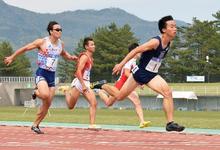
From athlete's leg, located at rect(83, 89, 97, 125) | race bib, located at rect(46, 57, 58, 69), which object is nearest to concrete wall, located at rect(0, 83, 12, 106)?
athlete's leg, located at rect(83, 89, 97, 125)

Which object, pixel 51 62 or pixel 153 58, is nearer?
pixel 153 58

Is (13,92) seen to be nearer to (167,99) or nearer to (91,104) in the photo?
(91,104)

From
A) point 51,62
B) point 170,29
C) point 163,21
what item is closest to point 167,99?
point 170,29

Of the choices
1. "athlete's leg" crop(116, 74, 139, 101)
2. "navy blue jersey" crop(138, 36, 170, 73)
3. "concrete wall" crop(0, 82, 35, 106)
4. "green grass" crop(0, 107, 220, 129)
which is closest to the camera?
"navy blue jersey" crop(138, 36, 170, 73)

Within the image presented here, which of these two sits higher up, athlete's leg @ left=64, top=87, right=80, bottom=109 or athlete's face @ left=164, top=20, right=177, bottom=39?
athlete's face @ left=164, top=20, right=177, bottom=39

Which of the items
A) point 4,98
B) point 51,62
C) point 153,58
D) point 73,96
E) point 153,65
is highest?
point 153,58

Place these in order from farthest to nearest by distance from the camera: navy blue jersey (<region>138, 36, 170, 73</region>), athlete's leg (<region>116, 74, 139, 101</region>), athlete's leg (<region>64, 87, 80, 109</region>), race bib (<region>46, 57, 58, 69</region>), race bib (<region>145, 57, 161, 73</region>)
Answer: athlete's leg (<region>64, 87, 80, 109</region>) → race bib (<region>46, 57, 58, 69</region>) → athlete's leg (<region>116, 74, 139, 101</region>) → race bib (<region>145, 57, 161, 73</region>) → navy blue jersey (<region>138, 36, 170, 73</region>)

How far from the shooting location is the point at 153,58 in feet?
38.3

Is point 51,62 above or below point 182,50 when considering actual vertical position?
above

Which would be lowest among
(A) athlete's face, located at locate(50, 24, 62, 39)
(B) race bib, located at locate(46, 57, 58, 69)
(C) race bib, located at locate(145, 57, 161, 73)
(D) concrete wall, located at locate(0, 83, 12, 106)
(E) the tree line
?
(D) concrete wall, located at locate(0, 83, 12, 106)

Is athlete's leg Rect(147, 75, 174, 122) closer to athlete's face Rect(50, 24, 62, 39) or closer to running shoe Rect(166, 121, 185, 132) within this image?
running shoe Rect(166, 121, 185, 132)

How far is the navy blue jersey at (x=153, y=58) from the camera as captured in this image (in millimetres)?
11573

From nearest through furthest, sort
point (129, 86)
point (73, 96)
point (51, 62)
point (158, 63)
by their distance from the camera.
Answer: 1. point (158, 63)
2. point (129, 86)
3. point (51, 62)
4. point (73, 96)

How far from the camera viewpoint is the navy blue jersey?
11573mm
